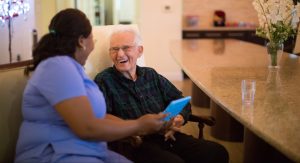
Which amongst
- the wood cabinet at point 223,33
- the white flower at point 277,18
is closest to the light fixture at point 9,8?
the white flower at point 277,18

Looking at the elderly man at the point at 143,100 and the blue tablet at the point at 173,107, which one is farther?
the elderly man at the point at 143,100

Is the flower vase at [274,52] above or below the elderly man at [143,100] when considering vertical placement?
above

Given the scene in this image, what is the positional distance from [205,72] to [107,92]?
88 cm

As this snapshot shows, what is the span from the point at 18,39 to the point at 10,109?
1.72 metres

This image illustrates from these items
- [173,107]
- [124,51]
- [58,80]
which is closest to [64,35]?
[58,80]

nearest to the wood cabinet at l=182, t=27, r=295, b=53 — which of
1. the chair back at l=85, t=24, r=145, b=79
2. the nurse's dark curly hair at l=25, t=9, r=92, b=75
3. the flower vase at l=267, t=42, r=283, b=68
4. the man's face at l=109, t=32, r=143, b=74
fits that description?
the flower vase at l=267, t=42, r=283, b=68

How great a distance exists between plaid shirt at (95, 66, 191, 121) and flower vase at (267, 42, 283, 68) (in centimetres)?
94

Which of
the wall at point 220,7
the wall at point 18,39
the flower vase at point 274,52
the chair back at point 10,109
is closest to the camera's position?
the chair back at point 10,109

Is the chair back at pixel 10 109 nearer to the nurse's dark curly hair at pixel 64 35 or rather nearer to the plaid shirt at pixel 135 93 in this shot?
the nurse's dark curly hair at pixel 64 35

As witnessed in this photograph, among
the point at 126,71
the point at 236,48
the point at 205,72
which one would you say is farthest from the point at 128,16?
the point at 126,71

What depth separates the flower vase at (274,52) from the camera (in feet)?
9.29

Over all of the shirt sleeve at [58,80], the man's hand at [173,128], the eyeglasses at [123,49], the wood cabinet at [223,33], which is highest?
the wood cabinet at [223,33]

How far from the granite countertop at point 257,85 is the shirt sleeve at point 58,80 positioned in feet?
2.35

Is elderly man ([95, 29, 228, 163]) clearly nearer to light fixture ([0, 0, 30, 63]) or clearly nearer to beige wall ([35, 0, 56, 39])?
light fixture ([0, 0, 30, 63])
